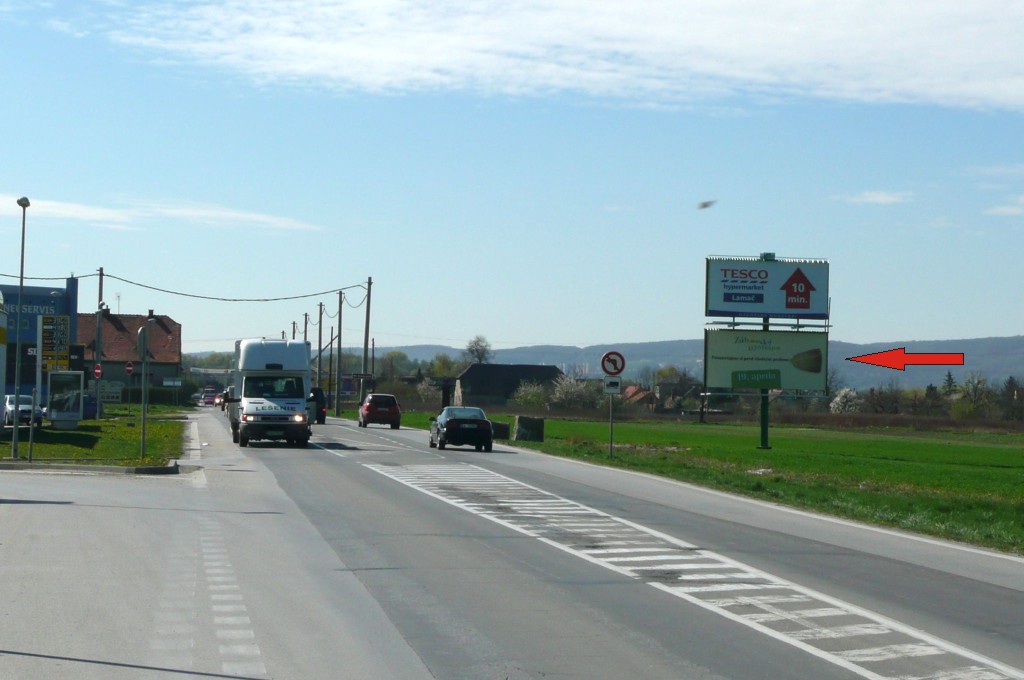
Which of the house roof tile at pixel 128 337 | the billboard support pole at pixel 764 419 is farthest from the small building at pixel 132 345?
the billboard support pole at pixel 764 419

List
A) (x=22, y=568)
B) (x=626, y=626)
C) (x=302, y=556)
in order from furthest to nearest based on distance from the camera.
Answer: (x=302, y=556) → (x=22, y=568) → (x=626, y=626)

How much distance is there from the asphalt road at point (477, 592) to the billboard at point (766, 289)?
31.7 m

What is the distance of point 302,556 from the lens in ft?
42.1

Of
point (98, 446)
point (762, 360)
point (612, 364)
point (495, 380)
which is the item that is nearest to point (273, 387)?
point (98, 446)

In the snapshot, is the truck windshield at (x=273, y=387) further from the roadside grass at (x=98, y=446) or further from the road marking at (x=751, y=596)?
the road marking at (x=751, y=596)

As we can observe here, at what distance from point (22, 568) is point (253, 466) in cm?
1668

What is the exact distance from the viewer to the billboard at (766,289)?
5066 centimetres

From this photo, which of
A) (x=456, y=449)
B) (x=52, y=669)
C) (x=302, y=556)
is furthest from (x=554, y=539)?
(x=456, y=449)

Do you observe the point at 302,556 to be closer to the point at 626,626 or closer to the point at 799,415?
the point at 626,626

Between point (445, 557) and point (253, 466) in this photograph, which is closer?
point (445, 557)

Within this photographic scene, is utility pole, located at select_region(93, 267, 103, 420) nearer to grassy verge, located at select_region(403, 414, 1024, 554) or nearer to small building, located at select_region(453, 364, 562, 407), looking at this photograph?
grassy verge, located at select_region(403, 414, 1024, 554)

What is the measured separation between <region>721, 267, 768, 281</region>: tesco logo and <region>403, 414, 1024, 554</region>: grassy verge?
7033 millimetres
